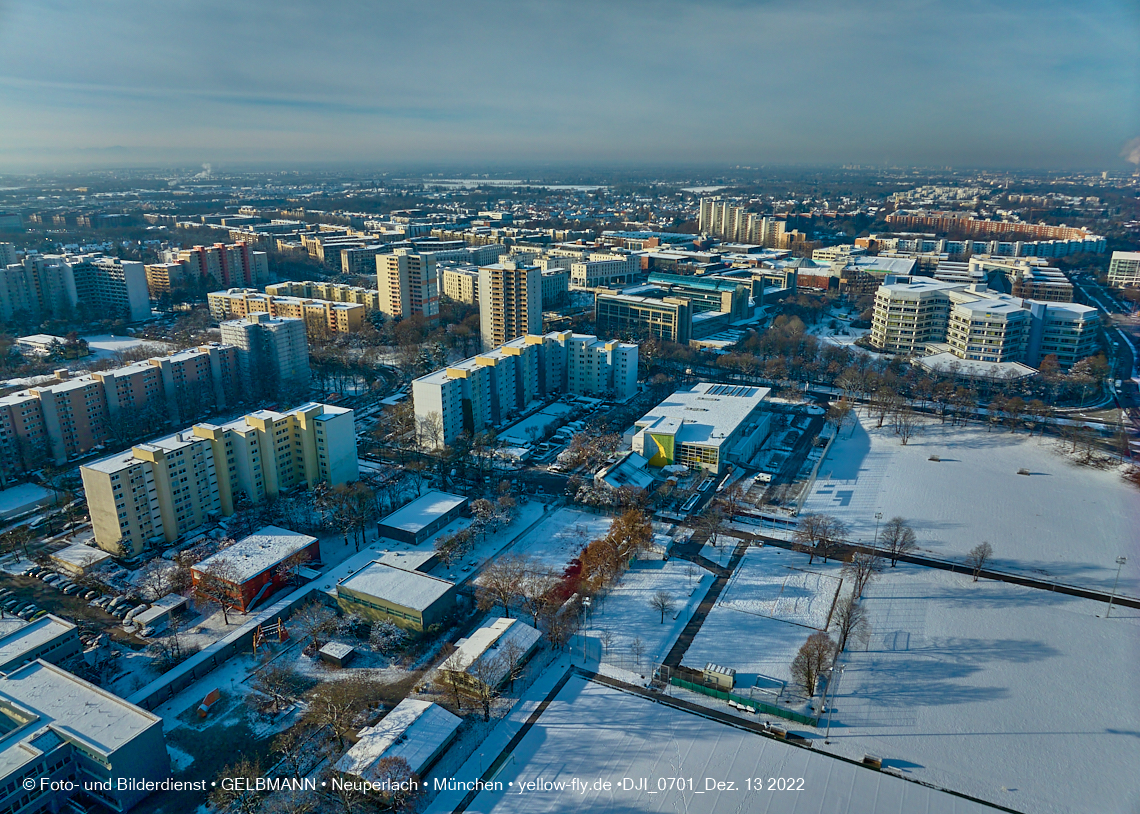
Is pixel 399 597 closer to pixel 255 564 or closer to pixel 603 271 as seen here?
pixel 255 564

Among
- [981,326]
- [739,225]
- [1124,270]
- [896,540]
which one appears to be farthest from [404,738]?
[739,225]

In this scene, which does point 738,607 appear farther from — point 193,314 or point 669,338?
point 193,314

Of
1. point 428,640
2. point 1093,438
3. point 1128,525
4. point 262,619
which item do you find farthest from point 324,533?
point 1093,438

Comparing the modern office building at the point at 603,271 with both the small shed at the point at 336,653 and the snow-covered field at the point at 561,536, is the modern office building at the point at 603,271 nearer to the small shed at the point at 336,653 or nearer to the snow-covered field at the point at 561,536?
the snow-covered field at the point at 561,536

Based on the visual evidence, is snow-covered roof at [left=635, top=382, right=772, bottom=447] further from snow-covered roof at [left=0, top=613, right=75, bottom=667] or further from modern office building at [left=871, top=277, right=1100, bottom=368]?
snow-covered roof at [left=0, top=613, right=75, bottom=667]

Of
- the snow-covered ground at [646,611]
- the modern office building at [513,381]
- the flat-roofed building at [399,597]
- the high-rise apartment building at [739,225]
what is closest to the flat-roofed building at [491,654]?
the flat-roofed building at [399,597]

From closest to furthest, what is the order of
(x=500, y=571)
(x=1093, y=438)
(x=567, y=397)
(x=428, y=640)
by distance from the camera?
(x=428, y=640), (x=500, y=571), (x=1093, y=438), (x=567, y=397)

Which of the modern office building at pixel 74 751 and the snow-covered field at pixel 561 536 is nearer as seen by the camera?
the modern office building at pixel 74 751
